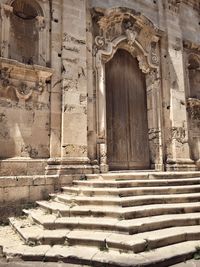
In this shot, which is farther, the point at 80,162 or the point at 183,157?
the point at 183,157

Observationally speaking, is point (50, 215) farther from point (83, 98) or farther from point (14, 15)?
point (14, 15)

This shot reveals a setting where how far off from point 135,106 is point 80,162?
9.69 ft

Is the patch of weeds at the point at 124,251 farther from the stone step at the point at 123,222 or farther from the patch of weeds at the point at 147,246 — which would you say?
the stone step at the point at 123,222

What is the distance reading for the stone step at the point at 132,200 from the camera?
15.4ft

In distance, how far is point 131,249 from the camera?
3.46 m

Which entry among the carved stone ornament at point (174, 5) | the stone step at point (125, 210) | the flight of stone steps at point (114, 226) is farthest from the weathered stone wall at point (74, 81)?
the carved stone ornament at point (174, 5)

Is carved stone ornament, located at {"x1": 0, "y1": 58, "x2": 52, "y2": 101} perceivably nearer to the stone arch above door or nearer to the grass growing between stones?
the stone arch above door

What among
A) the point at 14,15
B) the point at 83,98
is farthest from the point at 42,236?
the point at 14,15

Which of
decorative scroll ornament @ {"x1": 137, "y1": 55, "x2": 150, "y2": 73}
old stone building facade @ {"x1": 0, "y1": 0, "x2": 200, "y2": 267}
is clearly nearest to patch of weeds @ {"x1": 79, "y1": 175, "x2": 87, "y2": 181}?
old stone building facade @ {"x1": 0, "y1": 0, "x2": 200, "y2": 267}

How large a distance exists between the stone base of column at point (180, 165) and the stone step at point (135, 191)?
2.71 meters

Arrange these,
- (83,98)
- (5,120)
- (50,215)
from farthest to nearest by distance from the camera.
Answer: (83,98)
(5,120)
(50,215)

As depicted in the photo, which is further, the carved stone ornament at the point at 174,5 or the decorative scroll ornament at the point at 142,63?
the carved stone ornament at the point at 174,5

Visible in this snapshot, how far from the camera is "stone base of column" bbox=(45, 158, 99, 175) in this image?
630 centimetres

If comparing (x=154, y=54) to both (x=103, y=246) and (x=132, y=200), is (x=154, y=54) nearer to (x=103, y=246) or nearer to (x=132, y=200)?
(x=132, y=200)
